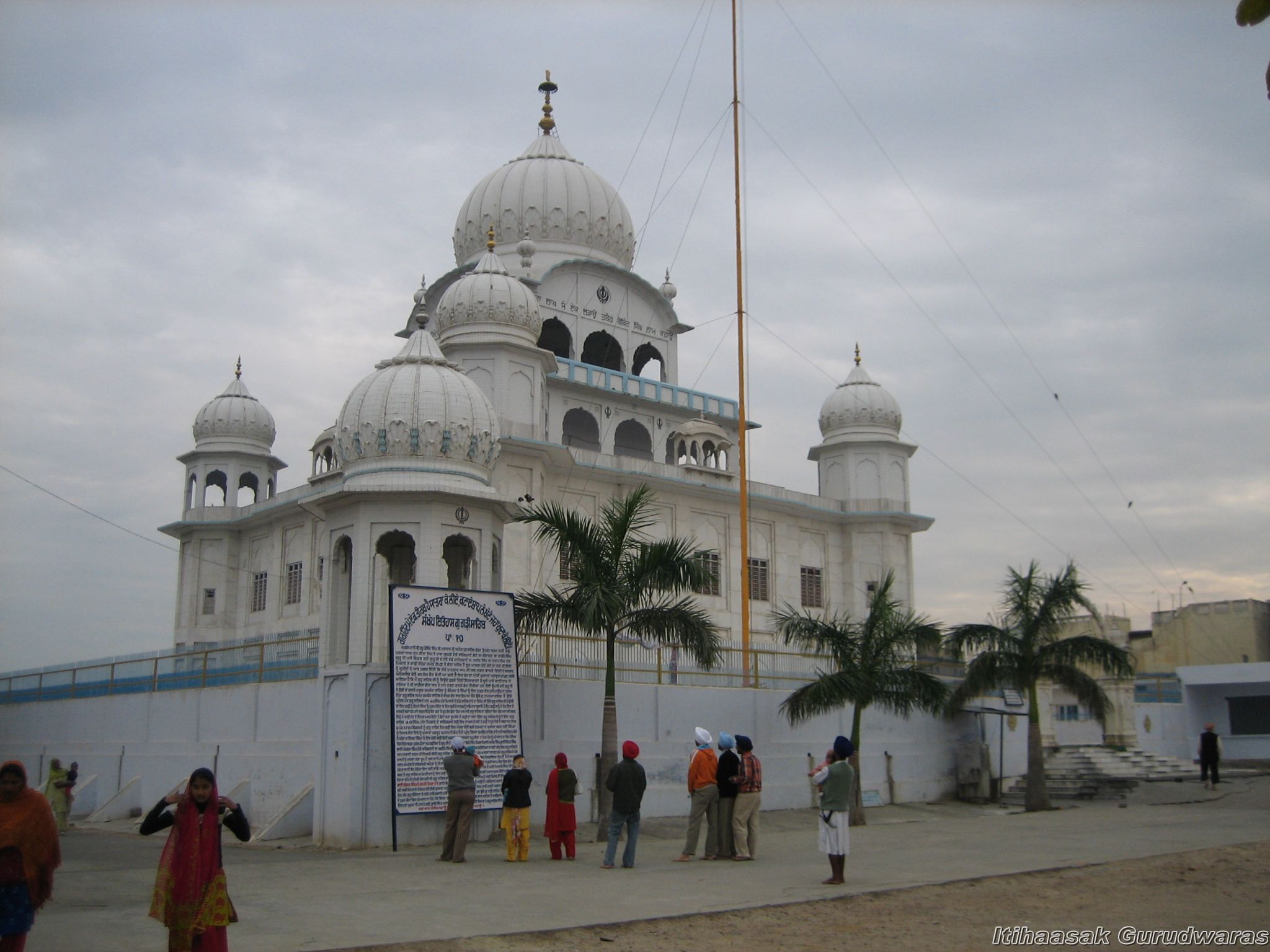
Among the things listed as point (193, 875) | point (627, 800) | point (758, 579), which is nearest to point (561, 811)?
point (627, 800)

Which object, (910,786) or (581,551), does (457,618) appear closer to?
(581,551)

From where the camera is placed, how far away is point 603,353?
36.7 m

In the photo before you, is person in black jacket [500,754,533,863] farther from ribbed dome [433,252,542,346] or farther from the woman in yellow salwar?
ribbed dome [433,252,542,346]

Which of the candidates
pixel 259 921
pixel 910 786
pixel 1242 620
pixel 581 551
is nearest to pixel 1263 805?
pixel 910 786

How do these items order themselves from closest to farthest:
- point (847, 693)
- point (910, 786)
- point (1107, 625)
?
point (847, 693)
point (910, 786)
point (1107, 625)

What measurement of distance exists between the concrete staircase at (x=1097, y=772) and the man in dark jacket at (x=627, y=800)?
12807mm

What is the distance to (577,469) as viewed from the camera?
98.6ft

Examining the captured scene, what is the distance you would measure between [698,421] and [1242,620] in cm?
2315

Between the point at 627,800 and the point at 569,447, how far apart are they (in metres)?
18.9

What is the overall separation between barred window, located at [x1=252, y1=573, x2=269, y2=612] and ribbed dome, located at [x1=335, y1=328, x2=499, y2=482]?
15.5 meters

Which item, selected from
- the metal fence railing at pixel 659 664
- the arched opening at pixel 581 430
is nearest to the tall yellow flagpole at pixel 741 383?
the metal fence railing at pixel 659 664

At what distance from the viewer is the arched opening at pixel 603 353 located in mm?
36344

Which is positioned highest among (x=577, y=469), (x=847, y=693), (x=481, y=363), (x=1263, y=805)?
(x=481, y=363)

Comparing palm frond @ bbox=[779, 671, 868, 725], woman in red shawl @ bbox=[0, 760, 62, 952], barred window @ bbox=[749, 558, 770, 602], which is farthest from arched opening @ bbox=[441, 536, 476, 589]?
barred window @ bbox=[749, 558, 770, 602]
